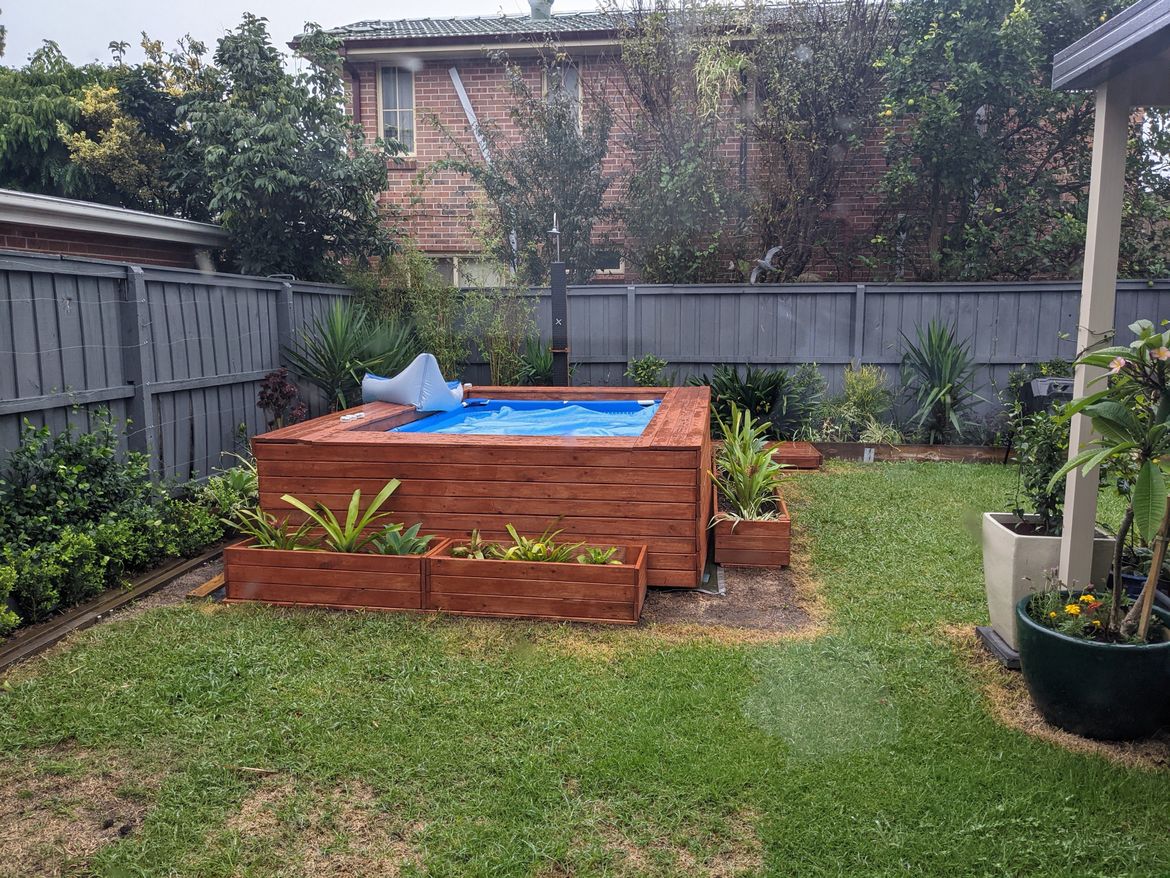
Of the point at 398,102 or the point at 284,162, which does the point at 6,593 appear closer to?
the point at 284,162

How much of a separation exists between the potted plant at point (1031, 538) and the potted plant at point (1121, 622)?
33 centimetres

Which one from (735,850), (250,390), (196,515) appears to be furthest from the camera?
(250,390)

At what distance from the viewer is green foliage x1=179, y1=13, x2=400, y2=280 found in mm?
8336

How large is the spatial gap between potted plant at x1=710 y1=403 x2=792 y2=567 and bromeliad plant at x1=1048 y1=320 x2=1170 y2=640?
206 centimetres

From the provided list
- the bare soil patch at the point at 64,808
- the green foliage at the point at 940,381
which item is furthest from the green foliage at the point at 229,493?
the green foliage at the point at 940,381

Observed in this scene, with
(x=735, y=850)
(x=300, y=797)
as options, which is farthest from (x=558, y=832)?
(x=300, y=797)

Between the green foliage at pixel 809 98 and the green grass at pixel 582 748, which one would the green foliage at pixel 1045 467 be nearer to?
the green grass at pixel 582 748

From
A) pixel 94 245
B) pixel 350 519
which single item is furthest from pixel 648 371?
pixel 94 245

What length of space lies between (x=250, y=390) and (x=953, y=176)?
25.8 ft

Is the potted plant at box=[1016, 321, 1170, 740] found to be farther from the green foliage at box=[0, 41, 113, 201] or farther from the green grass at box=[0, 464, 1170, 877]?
the green foliage at box=[0, 41, 113, 201]

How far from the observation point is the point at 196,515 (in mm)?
4945

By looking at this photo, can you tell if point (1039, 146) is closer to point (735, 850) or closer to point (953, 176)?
point (953, 176)

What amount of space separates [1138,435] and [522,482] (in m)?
2.71

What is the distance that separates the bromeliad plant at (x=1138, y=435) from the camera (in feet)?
8.05
